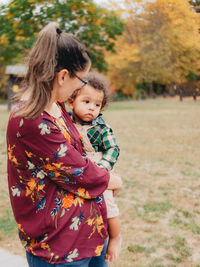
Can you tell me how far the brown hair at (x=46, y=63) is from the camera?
3.89ft

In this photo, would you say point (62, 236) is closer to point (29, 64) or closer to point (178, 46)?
point (29, 64)

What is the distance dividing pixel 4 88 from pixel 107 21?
72.7 feet

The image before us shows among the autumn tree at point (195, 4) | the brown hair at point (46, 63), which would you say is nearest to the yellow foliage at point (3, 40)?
the autumn tree at point (195, 4)

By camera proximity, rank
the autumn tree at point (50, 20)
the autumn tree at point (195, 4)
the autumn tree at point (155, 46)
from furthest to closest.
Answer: the autumn tree at point (50, 20), the autumn tree at point (155, 46), the autumn tree at point (195, 4)

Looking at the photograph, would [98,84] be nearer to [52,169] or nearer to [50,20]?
[52,169]

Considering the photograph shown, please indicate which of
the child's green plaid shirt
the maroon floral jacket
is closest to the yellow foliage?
the child's green plaid shirt

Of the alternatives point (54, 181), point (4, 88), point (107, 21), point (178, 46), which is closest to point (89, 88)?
point (54, 181)

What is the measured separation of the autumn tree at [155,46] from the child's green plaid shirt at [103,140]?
25.2 feet

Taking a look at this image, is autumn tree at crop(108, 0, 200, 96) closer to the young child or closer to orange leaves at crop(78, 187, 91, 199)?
the young child

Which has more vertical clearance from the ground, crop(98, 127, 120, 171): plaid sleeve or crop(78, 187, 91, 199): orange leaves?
crop(78, 187, 91, 199): orange leaves

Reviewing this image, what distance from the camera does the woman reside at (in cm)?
119

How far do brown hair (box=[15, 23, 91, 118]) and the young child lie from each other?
0.54 metres

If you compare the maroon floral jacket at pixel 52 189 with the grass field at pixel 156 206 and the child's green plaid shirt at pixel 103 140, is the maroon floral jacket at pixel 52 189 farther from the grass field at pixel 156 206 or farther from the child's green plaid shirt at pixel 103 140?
the grass field at pixel 156 206

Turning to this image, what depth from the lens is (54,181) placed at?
49.4 inches
